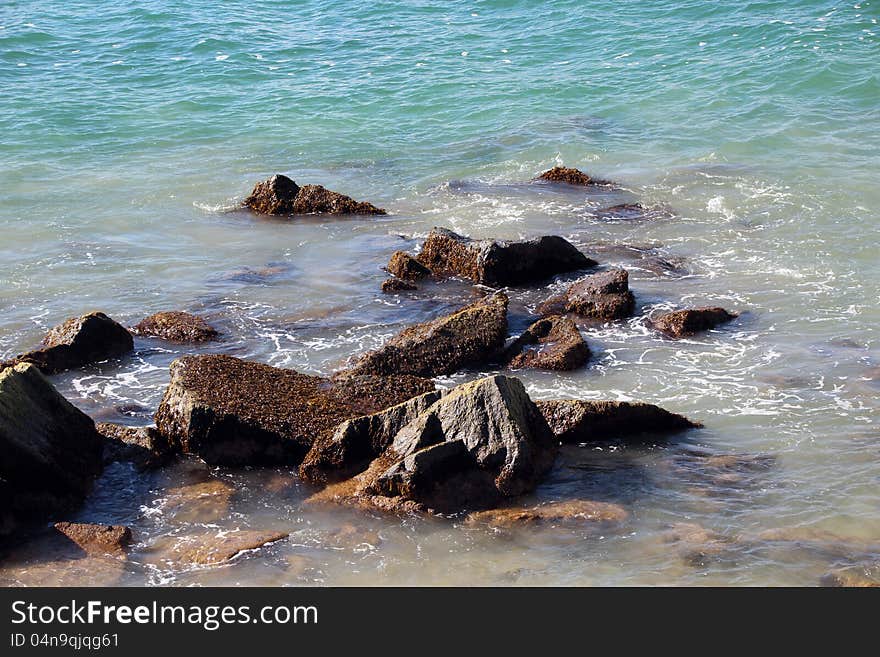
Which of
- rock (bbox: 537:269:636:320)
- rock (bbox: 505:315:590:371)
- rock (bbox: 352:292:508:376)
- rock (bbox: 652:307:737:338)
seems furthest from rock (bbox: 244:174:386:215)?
rock (bbox: 652:307:737:338)

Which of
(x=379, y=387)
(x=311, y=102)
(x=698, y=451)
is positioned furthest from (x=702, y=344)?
(x=311, y=102)

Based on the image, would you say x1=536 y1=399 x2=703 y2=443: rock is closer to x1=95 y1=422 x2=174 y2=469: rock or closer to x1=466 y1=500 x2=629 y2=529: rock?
x1=466 y1=500 x2=629 y2=529: rock

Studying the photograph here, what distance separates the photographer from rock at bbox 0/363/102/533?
8.96 metres

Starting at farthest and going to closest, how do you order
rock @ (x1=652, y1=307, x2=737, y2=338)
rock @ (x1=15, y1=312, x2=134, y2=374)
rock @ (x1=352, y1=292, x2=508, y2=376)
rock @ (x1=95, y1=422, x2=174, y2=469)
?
1. rock @ (x1=652, y1=307, x2=737, y2=338)
2. rock @ (x1=15, y1=312, x2=134, y2=374)
3. rock @ (x1=352, y1=292, x2=508, y2=376)
4. rock @ (x1=95, y1=422, x2=174, y2=469)

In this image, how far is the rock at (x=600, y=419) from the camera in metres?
10.0

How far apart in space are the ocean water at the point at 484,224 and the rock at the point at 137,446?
23 centimetres

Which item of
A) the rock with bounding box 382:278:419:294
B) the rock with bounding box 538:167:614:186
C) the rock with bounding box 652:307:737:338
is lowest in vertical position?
the rock with bounding box 652:307:737:338

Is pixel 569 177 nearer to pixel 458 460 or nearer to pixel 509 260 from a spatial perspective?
pixel 509 260

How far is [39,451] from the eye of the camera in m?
9.16

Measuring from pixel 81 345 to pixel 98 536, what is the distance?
4266mm

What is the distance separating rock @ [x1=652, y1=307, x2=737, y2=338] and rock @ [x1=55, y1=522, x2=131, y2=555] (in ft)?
23.0

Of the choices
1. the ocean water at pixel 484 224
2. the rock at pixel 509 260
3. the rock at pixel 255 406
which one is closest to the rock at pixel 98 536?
the ocean water at pixel 484 224

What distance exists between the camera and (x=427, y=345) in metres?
12.0

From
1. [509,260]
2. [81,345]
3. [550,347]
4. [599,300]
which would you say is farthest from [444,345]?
[81,345]
